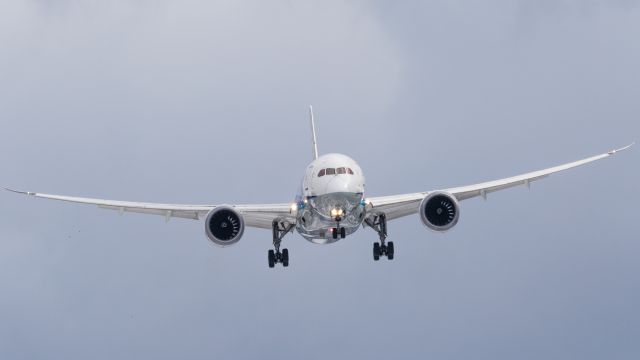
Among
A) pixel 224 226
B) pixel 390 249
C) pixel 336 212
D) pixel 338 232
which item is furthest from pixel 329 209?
pixel 390 249

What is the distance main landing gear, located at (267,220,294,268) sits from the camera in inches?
2945

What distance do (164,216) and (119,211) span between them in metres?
2.55

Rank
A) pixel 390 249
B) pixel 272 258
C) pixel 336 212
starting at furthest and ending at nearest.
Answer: pixel 272 258 < pixel 390 249 < pixel 336 212

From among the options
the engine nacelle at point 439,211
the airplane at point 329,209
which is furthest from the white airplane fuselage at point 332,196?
the engine nacelle at point 439,211

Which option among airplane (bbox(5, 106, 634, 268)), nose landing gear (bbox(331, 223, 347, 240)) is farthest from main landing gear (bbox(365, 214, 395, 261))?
nose landing gear (bbox(331, 223, 347, 240))

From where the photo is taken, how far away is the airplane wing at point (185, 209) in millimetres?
72375

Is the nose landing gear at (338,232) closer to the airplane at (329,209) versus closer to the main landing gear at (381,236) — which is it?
the airplane at (329,209)

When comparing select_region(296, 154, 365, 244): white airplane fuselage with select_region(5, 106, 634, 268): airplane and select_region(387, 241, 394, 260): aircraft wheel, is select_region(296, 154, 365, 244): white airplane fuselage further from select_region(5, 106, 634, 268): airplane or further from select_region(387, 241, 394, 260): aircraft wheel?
select_region(387, 241, 394, 260): aircraft wheel

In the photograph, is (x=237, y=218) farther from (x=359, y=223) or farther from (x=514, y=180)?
(x=514, y=180)

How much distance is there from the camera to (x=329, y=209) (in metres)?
67.9

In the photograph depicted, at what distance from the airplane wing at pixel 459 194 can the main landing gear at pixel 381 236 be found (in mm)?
524

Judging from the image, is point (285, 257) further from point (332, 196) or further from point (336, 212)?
Result: point (332, 196)

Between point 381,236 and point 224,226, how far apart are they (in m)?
9.60

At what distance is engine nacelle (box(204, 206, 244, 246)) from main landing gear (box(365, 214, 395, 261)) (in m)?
8.03
